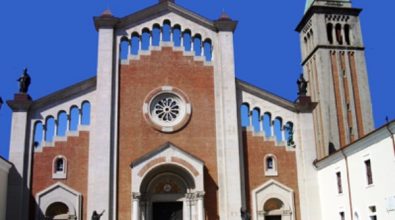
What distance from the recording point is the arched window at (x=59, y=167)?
2353 cm

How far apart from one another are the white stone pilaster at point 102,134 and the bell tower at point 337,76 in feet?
75.0

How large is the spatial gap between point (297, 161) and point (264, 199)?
112 inches

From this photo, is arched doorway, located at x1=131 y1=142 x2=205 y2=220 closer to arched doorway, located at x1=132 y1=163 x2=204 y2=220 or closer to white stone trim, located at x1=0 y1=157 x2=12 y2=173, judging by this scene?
arched doorway, located at x1=132 y1=163 x2=204 y2=220

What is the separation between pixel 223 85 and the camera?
25.8 metres

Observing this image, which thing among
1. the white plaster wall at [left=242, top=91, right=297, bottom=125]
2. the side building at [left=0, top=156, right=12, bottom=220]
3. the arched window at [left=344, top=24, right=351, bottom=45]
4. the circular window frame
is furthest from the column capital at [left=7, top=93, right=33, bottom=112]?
the arched window at [left=344, top=24, right=351, bottom=45]

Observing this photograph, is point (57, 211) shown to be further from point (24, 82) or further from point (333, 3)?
point (333, 3)

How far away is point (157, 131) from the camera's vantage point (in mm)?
24828

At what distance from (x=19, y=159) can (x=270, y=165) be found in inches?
506

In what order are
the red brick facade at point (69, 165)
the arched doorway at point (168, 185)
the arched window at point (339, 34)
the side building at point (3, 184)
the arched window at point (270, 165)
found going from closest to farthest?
the side building at point (3, 184) → the arched doorway at point (168, 185) → the red brick facade at point (69, 165) → the arched window at point (270, 165) → the arched window at point (339, 34)

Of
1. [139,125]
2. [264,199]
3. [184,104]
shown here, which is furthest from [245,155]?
[139,125]

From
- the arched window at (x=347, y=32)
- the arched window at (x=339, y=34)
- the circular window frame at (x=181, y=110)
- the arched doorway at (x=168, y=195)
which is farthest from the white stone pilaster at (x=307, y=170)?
the arched window at (x=347, y=32)

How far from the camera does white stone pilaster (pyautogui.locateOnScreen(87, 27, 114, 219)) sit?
76.3 ft

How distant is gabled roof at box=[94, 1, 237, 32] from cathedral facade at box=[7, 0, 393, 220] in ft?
0.18

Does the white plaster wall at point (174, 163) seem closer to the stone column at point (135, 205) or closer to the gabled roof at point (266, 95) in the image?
the stone column at point (135, 205)
